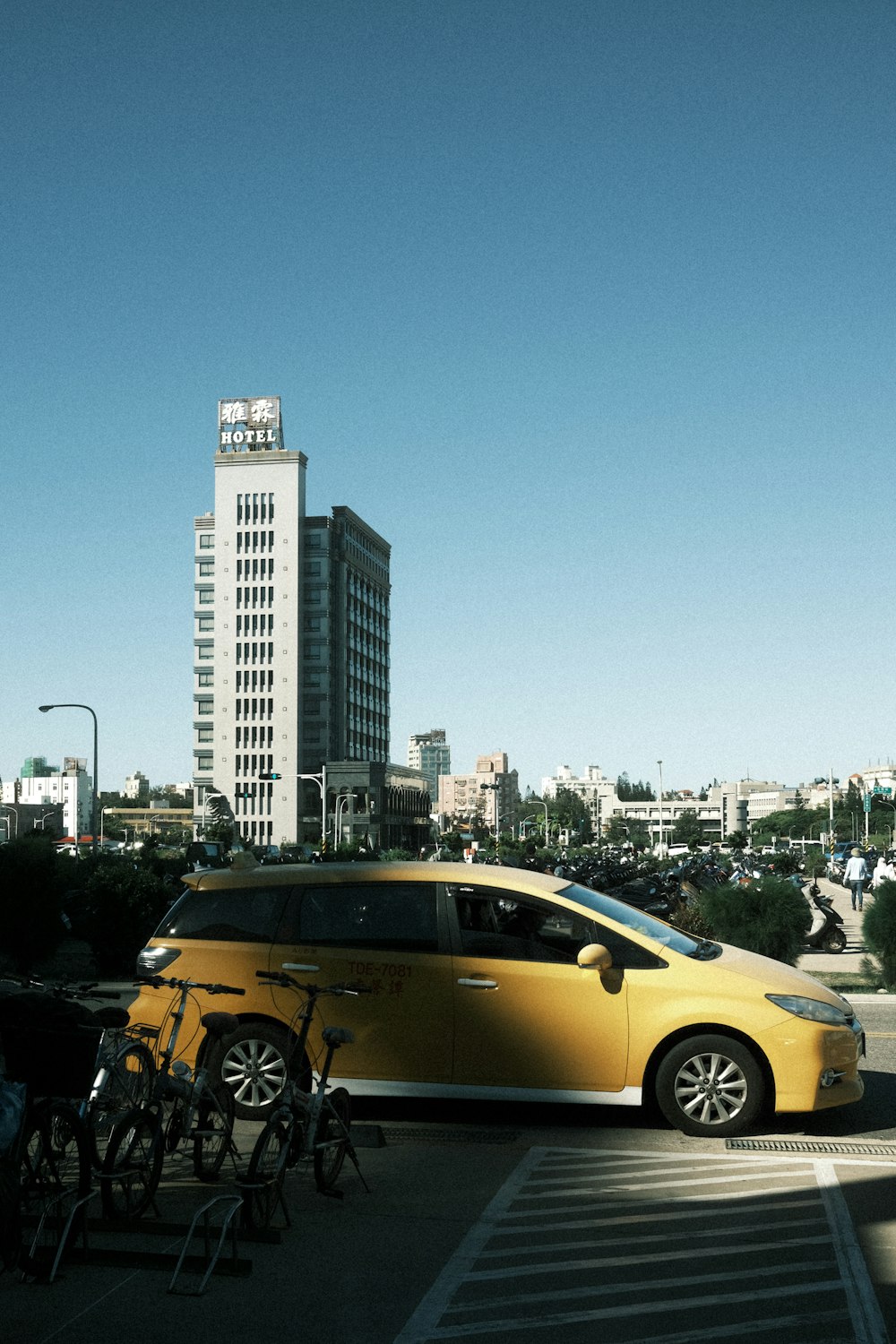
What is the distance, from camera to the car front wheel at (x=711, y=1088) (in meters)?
8.37

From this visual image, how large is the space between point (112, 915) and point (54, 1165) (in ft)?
46.7

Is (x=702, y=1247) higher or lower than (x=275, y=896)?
lower

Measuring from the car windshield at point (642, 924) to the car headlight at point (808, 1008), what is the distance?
1.90 feet

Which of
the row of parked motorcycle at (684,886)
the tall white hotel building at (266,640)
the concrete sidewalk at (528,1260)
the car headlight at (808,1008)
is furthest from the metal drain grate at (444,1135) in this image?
the tall white hotel building at (266,640)

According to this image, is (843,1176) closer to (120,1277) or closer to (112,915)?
(120,1277)

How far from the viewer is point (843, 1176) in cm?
738

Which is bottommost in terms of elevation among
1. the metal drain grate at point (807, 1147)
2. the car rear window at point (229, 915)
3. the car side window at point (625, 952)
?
the metal drain grate at point (807, 1147)

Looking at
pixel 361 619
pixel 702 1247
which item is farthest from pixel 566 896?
pixel 361 619

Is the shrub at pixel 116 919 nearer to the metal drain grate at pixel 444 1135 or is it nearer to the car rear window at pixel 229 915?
the car rear window at pixel 229 915

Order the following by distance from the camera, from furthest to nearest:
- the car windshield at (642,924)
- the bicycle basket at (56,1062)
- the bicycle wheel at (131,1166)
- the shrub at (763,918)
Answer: the shrub at (763,918)
the car windshield at (642,924)
the bicycle basket at (56,1062)
the bicycle wheel at (131,1166)

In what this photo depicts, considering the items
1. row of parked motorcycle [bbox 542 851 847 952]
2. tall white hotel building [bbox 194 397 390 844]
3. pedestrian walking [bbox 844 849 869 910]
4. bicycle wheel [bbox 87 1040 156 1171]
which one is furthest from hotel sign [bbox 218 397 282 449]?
bicycle wheel [bbox 87 1040 156 1171]

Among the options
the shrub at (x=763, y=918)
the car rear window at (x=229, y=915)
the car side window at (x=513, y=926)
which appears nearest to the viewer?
the car side window at (x=513, y=926)

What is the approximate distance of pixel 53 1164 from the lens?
6.09 metres

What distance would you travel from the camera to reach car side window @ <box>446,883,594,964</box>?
8.75m
